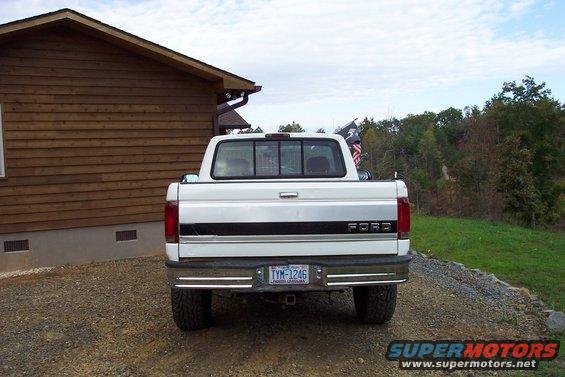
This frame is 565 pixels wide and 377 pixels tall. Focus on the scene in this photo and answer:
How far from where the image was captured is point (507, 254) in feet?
35.8

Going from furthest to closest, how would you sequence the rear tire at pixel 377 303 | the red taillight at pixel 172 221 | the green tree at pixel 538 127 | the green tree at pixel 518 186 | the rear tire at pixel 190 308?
the green tree at pixel 538 127 → the green tree at pixel 518 186 → the rear tire at pixel 377 303 → the rear tire at pixel 190 308 → the red taillight at pixel 172 221

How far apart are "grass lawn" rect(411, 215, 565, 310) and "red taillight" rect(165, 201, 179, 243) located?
504 centimetres

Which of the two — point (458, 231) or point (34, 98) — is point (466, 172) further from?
point (34, 98)

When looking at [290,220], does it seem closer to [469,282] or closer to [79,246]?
[469,282]

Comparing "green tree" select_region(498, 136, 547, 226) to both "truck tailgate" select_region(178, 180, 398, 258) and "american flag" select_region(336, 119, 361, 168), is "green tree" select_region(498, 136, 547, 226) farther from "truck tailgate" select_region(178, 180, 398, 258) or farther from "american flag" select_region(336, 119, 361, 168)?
"truck tailgate" select_region(178, 180, 398, 258)

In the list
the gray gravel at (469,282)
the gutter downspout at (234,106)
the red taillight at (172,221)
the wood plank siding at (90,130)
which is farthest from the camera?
the gutter downspout at (234,106)

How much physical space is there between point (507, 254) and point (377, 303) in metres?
6.85

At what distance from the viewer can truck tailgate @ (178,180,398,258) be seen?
4270 millimetres

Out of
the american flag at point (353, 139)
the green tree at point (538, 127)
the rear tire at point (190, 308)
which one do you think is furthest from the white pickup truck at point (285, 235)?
the green tree at point (538, 127)

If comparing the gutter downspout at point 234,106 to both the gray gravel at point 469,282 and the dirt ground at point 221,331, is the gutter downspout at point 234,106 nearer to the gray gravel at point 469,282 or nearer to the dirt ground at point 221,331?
the dirt ground at point 221,331

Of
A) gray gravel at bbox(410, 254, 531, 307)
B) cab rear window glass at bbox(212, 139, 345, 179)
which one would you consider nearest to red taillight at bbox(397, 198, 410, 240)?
cab rear window glass at bbox(212, 139, 345, 179)

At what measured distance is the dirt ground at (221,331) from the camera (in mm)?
4469

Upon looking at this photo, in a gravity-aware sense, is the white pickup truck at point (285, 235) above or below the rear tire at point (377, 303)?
above

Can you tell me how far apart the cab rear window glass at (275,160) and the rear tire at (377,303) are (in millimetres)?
1354
